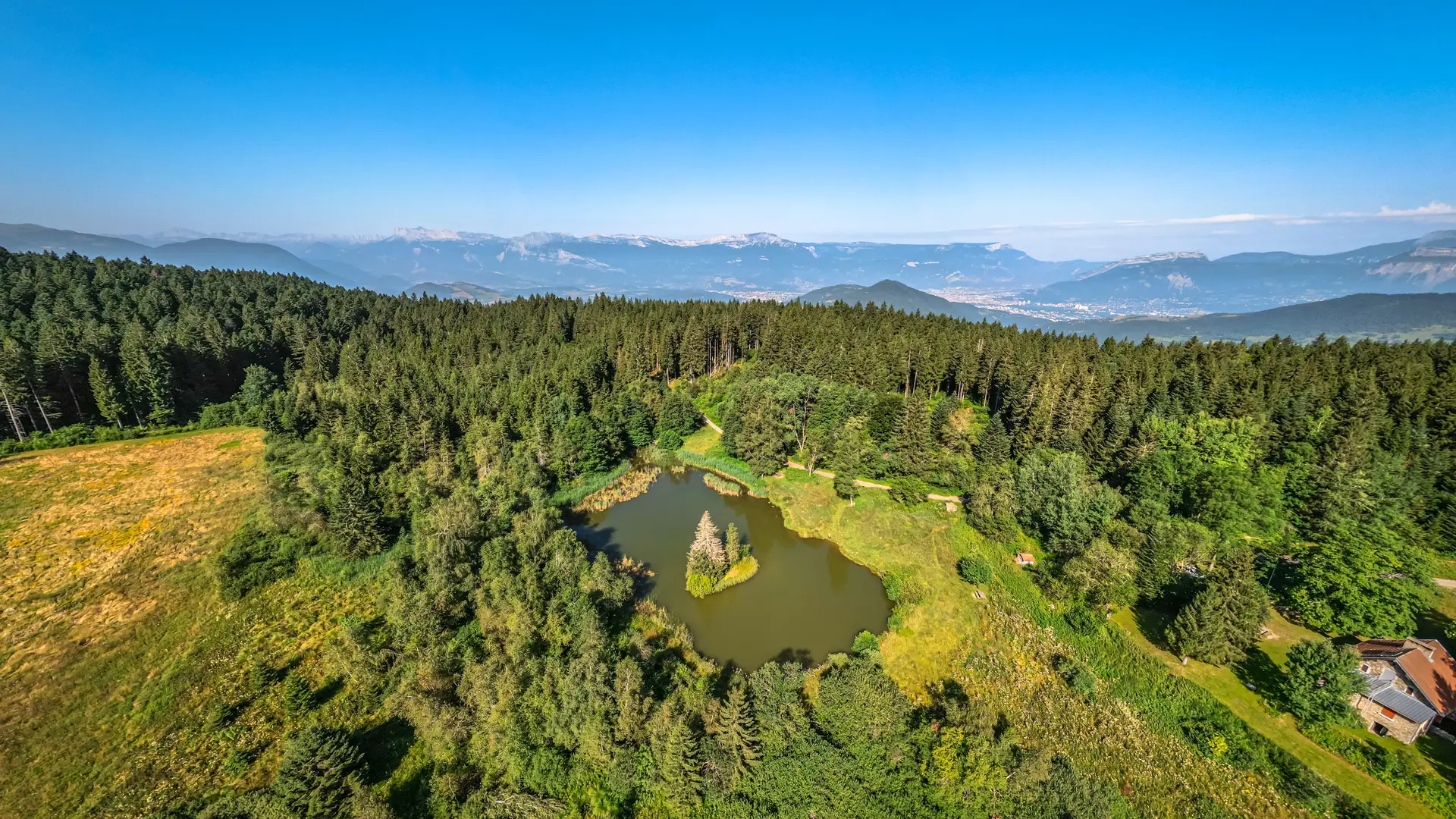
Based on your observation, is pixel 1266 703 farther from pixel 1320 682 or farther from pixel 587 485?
pixel 587 485

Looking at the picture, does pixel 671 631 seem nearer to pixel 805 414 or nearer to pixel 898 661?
pixel 898 661

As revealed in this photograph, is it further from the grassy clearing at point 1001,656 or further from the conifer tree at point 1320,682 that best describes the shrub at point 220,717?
the conifer tree at point 1320,682

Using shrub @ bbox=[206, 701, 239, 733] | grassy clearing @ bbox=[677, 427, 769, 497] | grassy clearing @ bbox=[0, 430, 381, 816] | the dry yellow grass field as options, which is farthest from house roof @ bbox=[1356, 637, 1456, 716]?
the dry yellow grass field

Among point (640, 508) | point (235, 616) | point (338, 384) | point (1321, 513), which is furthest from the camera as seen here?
point (338, 384)

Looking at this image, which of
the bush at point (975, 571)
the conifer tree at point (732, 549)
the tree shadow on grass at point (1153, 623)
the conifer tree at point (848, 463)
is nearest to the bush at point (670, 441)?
the conifer tree at point (848, 463)

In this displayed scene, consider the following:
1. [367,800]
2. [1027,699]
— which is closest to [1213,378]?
[1027,699]

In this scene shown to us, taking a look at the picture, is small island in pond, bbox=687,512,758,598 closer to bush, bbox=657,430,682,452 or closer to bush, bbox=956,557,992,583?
bush, bbox=956,557,992,583
